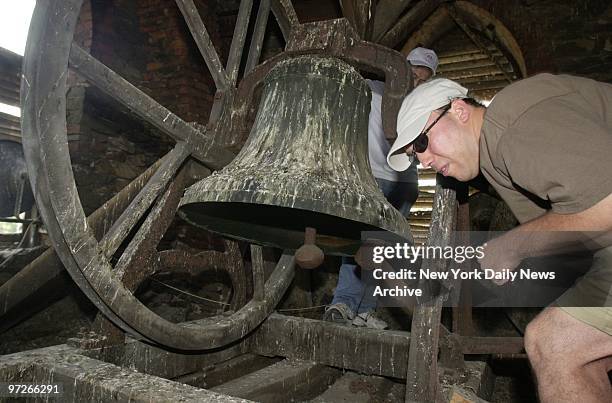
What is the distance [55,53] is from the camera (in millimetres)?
1313

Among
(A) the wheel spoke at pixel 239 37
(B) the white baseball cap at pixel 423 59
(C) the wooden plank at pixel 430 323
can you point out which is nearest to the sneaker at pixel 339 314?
(C) the wooden plank at pixel 430 323

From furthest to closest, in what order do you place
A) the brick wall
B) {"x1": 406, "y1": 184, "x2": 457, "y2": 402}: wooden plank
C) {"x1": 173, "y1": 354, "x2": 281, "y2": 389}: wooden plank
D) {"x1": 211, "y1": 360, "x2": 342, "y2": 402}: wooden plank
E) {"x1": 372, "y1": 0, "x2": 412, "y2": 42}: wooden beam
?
the brick wall, {"x1": 372, "y1": 0, "x2": 412, "y2": 42}: wooden beam, {"x1": 173, "y1": 354, "x2": 281, "y2": 389}: wooden plank, {"x1": 211, "y1": 360, "x2": 342, "y2": 402}: wooden plank, {"x1": 406, "y1": 184, "x2": 457, "y2": 402}: wooden plank

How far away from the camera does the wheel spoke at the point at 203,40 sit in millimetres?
1932

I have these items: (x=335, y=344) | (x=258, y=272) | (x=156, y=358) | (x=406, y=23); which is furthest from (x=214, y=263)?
(x=406, y=23)

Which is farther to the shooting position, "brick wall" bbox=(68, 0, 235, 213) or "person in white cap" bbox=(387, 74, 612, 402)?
"brick wall" bbox=(68, 0, 235, 213)

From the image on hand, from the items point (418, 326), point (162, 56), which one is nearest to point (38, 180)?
point (418, 326)

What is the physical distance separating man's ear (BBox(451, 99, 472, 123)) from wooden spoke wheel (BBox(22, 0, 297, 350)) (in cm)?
97

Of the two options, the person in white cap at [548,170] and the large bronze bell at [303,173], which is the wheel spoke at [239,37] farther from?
the person in white cap at [548,170]

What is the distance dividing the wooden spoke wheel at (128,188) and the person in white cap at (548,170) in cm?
86

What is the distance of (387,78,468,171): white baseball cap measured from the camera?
4.33ft

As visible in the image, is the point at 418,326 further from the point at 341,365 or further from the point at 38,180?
the point at 38,180

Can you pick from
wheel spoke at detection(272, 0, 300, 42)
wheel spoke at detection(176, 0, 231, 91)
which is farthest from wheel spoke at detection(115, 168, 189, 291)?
wheel spoke at detection(272, 0, 300, 42)

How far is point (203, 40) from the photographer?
78.0 inches

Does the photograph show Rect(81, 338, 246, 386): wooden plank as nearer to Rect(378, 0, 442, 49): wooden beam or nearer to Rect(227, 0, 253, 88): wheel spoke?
Rect(227, 0, 253, 88): wheel spoke
